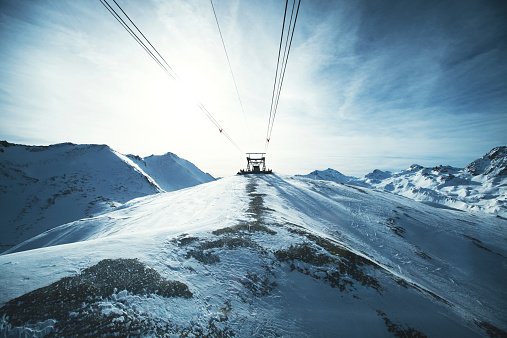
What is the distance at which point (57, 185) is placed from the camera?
90000 mm

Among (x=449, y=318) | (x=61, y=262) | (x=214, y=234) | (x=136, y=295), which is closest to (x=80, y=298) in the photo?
(x=136, y=295)

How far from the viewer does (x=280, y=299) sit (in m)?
5.21

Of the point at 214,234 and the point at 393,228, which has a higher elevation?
the point at 214,234

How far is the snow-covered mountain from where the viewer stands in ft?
229

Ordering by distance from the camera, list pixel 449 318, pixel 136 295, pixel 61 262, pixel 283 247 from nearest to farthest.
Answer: pixel 136 295 < pixel 61 262 < pixel 449 318 < pixel 283 247

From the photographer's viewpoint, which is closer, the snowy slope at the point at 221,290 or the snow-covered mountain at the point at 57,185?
the snowy slope at the point at 221,290

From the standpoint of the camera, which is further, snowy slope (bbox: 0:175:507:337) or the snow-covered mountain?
the snow-covered mountain

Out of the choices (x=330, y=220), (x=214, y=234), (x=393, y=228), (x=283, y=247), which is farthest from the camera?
(x=393, y=228)

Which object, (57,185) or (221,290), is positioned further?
(57,185)

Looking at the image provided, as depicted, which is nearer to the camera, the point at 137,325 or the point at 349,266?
the point at 137,325

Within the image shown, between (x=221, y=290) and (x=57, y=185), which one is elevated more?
(x=221, y=290)

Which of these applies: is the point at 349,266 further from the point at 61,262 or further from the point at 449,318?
the point at 61,262

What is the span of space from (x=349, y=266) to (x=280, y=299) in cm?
331

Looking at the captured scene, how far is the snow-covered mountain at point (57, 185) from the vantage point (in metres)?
69.8
